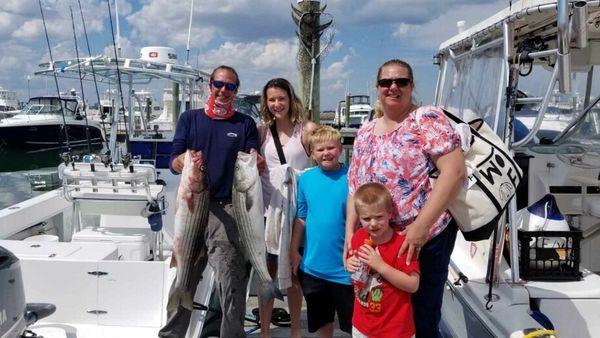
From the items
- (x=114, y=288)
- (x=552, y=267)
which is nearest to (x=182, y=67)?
(x=114, y=288)

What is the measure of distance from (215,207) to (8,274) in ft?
3.67

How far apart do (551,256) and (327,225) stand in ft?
4.44

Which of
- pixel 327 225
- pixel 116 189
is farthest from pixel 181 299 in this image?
pixel 116 189

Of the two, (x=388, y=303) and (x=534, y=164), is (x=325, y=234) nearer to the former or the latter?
(x=388, y=303)

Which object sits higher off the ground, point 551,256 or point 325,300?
point 551,256

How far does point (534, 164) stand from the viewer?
4.21 m

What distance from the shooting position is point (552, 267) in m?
3.01

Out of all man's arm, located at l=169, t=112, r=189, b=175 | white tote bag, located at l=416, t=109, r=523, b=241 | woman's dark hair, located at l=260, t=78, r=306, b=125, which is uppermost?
woman's dark hair, located at l=260, t=78, r=306, b=125

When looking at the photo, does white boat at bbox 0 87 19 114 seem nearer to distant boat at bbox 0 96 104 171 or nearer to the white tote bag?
distant boat at bbox 0 96 104 171

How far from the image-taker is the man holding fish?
2.94m

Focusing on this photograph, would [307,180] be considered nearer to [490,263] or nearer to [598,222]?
[490,263]

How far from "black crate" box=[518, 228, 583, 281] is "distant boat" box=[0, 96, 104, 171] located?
23.8m

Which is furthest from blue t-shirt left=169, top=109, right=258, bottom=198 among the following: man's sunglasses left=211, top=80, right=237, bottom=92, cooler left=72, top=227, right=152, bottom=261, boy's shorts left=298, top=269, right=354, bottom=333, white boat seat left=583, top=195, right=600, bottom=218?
white boat seat left=583, top=195, right=600, bottom=218

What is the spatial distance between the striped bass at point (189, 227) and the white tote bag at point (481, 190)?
120 cm
